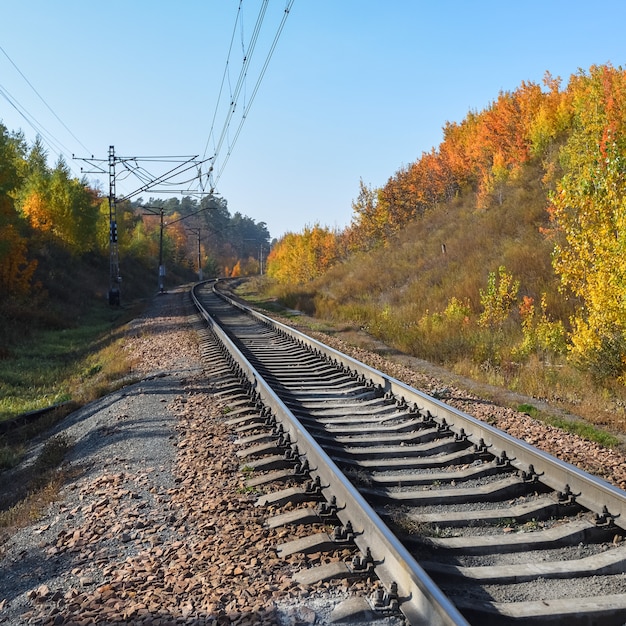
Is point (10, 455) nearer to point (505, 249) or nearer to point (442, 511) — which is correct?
point (442, 511)

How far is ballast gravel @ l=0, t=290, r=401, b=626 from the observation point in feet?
11.2

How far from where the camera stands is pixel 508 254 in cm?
2125

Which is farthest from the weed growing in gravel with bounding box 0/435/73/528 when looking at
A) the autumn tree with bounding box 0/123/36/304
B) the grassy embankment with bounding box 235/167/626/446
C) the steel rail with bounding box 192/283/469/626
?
the autumn tree with bounding box 0/123/36/304

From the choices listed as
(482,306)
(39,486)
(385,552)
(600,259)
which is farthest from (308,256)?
(385,552)

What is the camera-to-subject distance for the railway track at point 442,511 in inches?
128

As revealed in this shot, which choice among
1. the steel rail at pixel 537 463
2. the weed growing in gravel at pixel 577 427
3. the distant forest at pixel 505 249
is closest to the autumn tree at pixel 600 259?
the distant forest at pixel 505 249

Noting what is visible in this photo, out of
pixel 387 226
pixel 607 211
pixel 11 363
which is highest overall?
pixel 387 226

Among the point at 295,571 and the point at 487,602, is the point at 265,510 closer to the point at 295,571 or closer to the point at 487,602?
the point at 295,571

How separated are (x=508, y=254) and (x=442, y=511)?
706 inches

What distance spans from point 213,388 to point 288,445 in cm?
361

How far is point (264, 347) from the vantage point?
13.9m

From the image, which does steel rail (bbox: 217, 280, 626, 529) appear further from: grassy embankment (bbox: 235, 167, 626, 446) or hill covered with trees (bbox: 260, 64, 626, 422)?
hill covered with trees (bbox: 260, 64, 626, 422)

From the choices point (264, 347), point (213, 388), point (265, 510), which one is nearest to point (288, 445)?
point (265, 510)

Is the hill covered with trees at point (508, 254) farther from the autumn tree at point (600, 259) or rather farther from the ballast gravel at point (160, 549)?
the ballast gravel at point (160, 549)
